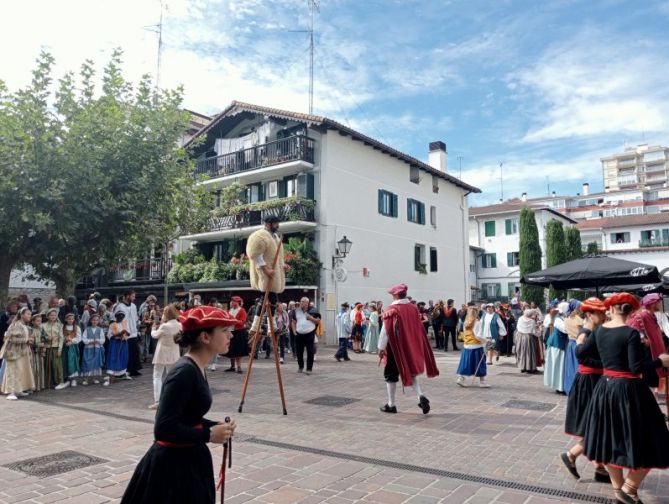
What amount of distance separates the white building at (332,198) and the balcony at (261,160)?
5 cm

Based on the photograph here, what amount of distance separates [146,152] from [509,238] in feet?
128

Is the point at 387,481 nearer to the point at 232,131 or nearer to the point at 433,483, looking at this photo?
the point at 433,483

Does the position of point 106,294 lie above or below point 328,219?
below

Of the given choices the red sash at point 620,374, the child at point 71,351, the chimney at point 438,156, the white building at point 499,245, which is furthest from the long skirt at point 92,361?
the white building at point 499,245

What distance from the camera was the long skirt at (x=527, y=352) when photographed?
46.3 ft

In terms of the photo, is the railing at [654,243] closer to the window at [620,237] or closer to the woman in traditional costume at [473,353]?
the window at [620,237]

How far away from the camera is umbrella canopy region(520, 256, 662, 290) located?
10.5 metres

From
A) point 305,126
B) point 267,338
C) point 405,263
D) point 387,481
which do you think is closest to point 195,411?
point 387,481

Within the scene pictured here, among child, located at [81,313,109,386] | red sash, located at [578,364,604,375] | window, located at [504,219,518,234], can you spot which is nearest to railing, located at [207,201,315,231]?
child, located at [81,313,109,386]

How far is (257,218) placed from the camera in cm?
2756

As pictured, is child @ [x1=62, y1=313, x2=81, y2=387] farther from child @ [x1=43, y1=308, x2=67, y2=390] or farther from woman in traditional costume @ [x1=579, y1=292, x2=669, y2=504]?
woman in traditional costume @ [x1=579, y1=292, x2=669, y2=504]

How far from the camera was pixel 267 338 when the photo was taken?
18.2 meters

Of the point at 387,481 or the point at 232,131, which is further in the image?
the point at 232,131

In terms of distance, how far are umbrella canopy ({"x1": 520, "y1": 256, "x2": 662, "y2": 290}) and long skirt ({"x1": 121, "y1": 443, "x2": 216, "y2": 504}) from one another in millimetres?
9634
